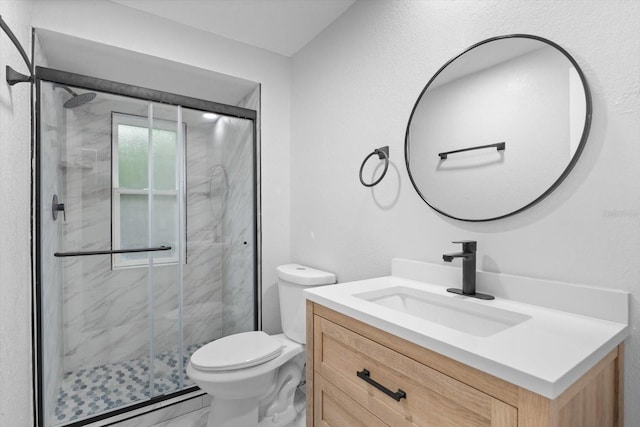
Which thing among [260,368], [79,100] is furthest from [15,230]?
[260,368]

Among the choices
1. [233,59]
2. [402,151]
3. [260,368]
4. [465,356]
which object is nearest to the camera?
[465,356]

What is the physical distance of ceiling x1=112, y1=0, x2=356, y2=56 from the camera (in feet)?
6.06

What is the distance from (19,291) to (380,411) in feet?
5.05

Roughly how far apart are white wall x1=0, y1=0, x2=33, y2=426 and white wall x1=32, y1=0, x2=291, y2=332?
0.21 m

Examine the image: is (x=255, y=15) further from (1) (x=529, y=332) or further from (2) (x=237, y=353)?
(1) (x=529, y=332)

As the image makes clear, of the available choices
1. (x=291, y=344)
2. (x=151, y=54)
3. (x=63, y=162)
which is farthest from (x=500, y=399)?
(x=151, y=54)

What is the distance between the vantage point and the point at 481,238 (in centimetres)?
120

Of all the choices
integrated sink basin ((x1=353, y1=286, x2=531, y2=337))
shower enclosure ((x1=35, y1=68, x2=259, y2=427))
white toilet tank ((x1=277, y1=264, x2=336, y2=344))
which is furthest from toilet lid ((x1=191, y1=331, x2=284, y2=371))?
integrated sink basin ((x1=353, y1=286, x2=531, y2=337))

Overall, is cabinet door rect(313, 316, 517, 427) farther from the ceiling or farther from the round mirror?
the ceiling

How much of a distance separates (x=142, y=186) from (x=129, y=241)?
336 millimetres

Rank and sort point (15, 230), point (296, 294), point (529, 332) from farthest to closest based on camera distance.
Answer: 1. point (296, 294)
2. point (15, 230)
3. point (529, 332)

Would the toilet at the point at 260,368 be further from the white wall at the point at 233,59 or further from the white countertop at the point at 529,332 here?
the white countertop at the point at 529,332

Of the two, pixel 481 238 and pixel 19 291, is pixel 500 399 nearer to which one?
pixel 481 238

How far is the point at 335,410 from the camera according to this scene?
1110 millimetres
